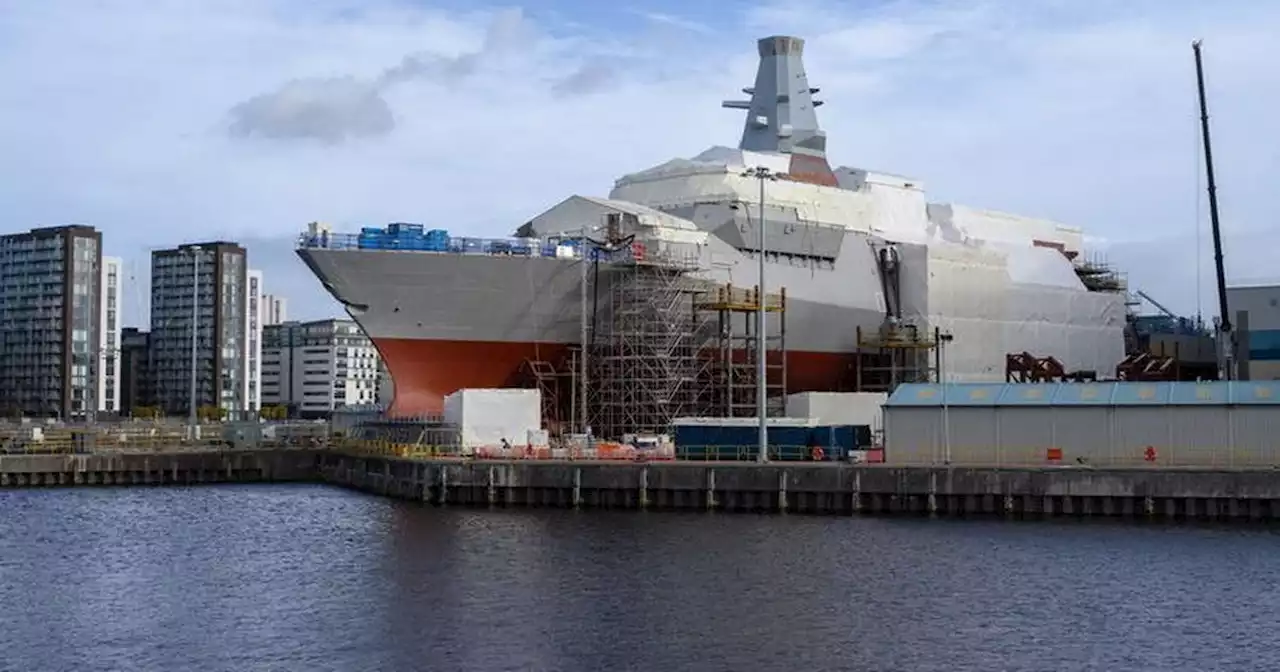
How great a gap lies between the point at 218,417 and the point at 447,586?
111544mm

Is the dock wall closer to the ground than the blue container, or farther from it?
closer to the ground

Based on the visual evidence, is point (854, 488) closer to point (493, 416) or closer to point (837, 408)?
point (493, 416)

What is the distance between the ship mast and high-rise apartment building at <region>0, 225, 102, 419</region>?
102 metres

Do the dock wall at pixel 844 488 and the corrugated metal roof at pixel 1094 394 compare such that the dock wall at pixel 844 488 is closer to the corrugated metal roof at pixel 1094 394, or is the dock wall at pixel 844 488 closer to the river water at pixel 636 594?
the river water at pixel 636 594

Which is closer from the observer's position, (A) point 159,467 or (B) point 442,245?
(B) point 442,245

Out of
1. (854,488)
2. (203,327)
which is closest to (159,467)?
(854,488)

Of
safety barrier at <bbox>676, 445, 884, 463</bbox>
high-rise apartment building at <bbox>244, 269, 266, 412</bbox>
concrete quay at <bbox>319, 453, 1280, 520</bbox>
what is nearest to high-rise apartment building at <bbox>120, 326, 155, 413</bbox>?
high-rise apartment building at <bbox>244, 269, 266, 412</bbox>

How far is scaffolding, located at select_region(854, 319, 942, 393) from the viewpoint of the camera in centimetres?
7725

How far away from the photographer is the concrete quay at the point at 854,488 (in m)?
47.9

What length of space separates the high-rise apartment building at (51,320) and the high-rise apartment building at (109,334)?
1.45 metres

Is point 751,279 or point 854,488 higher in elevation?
point 751,279

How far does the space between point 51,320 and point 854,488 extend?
115 metres

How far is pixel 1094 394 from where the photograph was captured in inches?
2079

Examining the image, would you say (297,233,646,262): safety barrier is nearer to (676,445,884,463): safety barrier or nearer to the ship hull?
the ship hull
